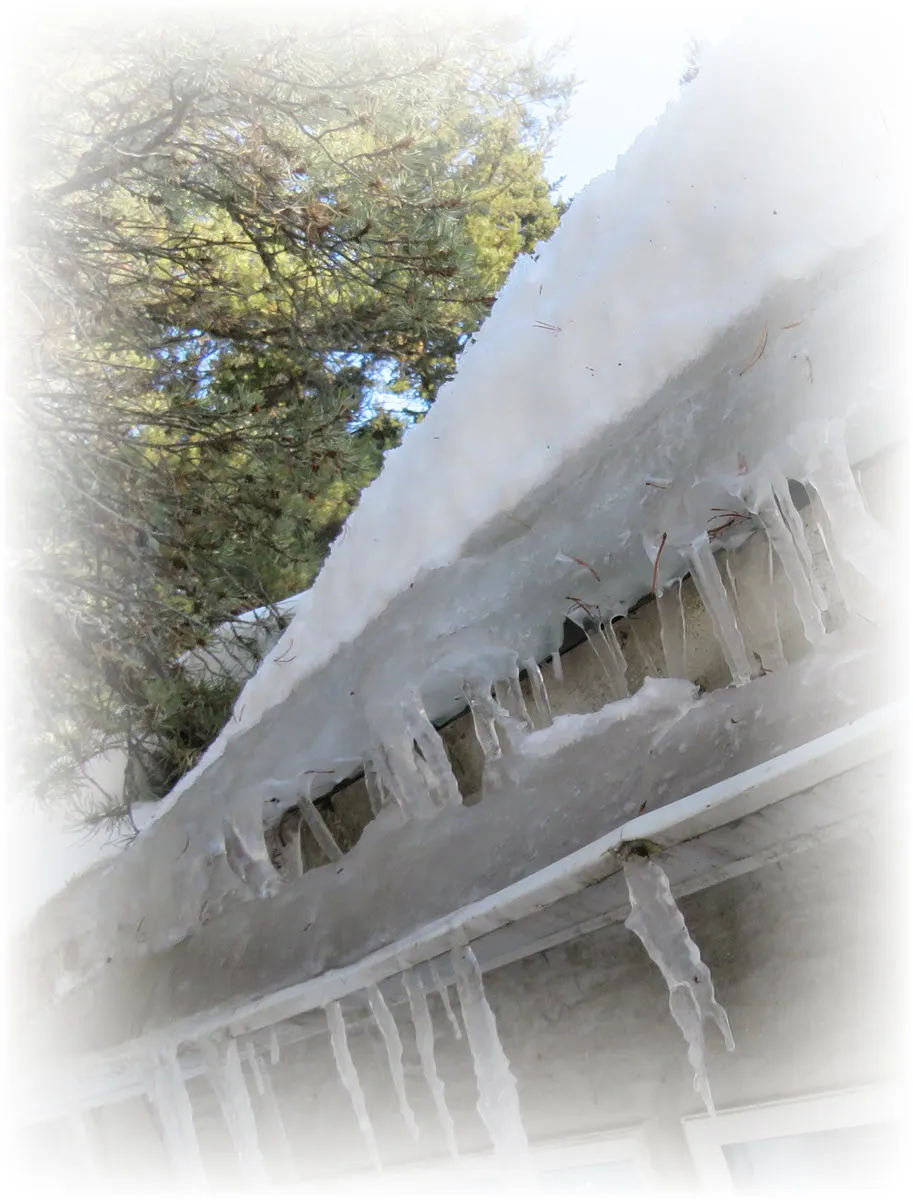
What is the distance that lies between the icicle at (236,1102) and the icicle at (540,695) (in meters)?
1.08

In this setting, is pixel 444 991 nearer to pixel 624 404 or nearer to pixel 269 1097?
pixel 269 1097

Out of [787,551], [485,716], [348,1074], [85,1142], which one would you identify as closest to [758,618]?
[787,551]

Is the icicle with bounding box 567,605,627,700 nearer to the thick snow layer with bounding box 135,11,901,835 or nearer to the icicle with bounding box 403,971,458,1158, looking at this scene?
the thick snow layer with bounding box 135,11,901,835

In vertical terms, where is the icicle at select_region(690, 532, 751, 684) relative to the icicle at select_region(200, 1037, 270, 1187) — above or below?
above

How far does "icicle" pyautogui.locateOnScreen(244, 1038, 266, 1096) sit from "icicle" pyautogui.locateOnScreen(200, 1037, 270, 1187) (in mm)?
24

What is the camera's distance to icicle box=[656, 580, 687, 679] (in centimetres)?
168

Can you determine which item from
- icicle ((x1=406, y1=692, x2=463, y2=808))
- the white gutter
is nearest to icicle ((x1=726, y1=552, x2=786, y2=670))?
the white gutter

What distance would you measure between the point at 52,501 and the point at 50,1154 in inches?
90.7

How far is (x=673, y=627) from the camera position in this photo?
169cm

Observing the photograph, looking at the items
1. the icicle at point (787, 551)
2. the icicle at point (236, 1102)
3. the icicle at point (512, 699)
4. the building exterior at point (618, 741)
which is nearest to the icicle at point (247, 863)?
the building exterior at point (618, 741)

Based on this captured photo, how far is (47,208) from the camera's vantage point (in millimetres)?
2920

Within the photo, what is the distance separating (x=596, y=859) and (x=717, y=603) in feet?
1.81

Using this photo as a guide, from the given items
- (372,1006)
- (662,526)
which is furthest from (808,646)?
(372,1006)

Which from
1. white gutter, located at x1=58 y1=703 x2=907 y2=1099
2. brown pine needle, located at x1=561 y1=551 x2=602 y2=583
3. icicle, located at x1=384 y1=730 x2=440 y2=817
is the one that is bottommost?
white gutter, located at x1=58 y1=703 x2=907 y2=1099
